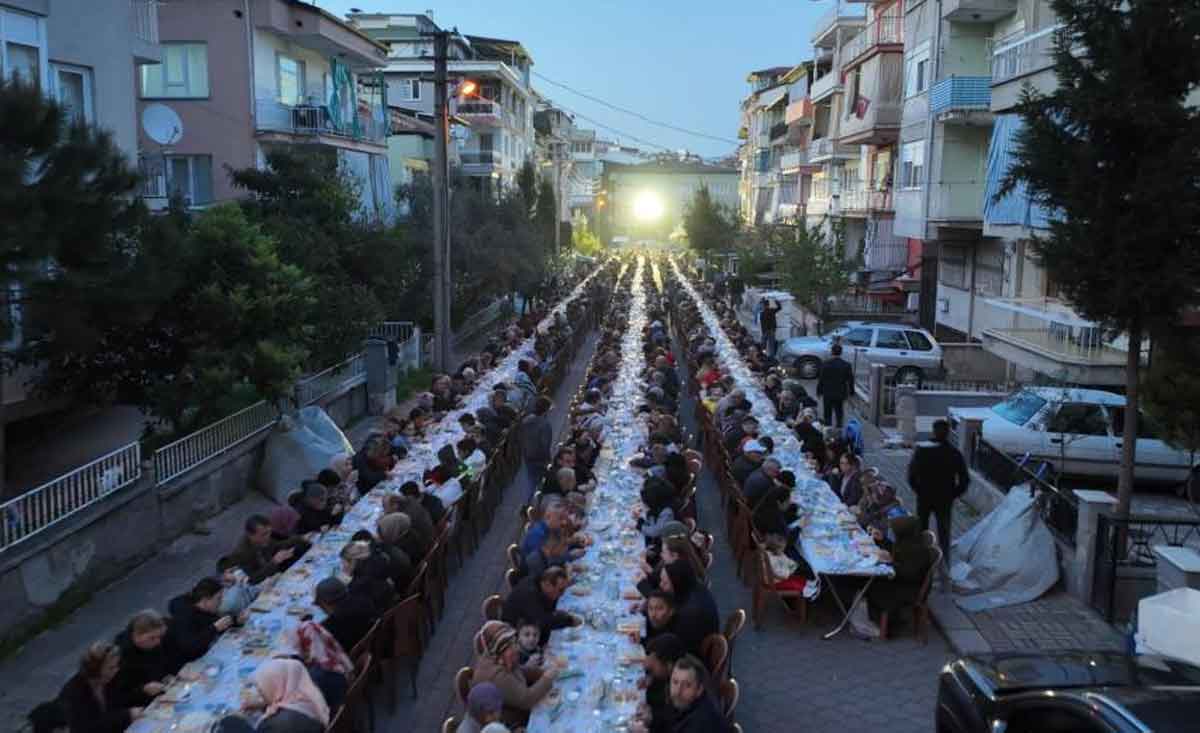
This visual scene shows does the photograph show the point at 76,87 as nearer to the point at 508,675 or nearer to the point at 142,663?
the point at 142,663

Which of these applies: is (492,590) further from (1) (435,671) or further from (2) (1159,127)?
(2) (1159,127)

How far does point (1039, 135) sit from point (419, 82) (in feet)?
158

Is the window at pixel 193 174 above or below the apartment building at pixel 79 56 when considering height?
below

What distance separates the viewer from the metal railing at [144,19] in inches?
711

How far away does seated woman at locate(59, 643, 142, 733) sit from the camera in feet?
20.4

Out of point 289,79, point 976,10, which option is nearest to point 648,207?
point 289,79

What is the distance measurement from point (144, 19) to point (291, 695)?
1600 centimetres

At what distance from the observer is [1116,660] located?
6.21 meters

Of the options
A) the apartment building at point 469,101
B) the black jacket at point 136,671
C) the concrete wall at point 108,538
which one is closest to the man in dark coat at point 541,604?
the black jacket at point 136,671

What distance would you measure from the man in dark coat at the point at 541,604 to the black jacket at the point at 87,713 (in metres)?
2.67

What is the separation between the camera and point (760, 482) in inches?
432

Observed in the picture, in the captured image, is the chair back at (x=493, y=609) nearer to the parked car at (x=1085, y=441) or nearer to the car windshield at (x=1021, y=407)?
the parked car at (x=1085, y=441)

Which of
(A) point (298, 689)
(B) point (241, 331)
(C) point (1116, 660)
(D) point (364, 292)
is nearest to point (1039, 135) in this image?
(C) point (1116, 660)

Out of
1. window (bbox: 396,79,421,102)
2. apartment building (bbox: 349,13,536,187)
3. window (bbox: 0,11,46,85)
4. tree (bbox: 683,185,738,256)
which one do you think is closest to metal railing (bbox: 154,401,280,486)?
window (bbox: 0,11,46,85)
